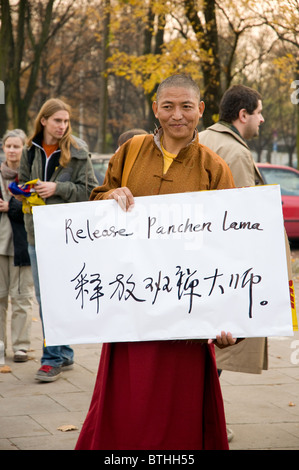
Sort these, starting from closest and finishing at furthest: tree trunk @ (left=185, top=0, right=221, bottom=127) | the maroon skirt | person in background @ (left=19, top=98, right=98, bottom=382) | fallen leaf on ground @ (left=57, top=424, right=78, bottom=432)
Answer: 1. the maroon skirt
2. fallen leaf on ground @ (left=57, top=424, right=78, bottom=432)
3. person in background @ (left=19, top=98, right=98, bottom=382)
4. tree trunk @ (left=185, top=0, right=221, bottom=127)

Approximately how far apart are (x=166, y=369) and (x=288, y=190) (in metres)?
A: 11.5

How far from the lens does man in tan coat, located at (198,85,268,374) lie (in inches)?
169

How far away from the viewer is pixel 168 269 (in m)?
3.16


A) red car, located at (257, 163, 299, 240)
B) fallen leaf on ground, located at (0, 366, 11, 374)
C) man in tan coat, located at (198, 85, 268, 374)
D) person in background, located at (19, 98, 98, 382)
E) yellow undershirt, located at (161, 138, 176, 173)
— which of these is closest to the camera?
yellow undershirt, located at (161, 138, 176, 173)

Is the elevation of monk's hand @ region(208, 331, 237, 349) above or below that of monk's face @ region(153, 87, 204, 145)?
below

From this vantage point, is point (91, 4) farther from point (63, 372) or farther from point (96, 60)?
point (63, 372)

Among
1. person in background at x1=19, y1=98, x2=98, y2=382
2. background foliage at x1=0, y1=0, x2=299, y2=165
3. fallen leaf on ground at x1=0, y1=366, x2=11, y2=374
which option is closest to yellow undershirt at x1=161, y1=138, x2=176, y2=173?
person in background at x1=19, y1=98, x2=98, y2=382

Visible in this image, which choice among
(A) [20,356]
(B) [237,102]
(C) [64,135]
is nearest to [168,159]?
(B) [237,102]

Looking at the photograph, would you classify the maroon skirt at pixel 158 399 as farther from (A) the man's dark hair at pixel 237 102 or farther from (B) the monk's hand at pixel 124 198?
(A) the man's dark hair at pixel 237 102

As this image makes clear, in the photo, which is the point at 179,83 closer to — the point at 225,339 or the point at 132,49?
the point at 225,339

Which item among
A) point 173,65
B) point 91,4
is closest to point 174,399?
point 173,65

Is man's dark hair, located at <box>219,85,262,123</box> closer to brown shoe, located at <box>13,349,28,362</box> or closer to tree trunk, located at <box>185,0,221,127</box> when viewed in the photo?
brown shoe, located at <box>13,349,28,362</box>

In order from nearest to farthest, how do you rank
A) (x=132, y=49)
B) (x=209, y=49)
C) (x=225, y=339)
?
(x=225, y=339)
(x=209, y=49)
(x=132, y=49)

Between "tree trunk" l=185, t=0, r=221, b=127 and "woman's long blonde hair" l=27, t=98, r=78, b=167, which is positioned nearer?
"woman's long blonde hair" l=27, t=98, r=78, b=167
